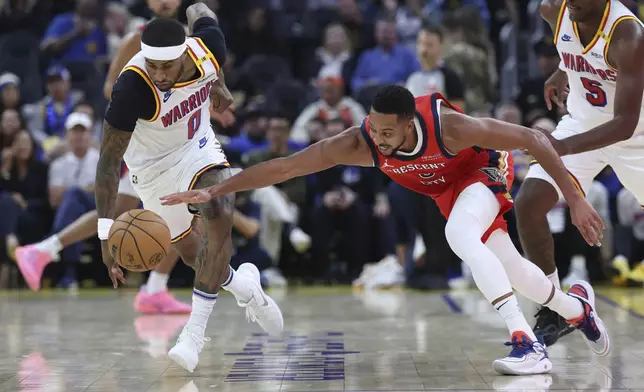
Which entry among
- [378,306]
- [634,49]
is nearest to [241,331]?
[378,306]

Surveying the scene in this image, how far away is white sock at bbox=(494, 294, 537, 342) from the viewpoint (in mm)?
5344

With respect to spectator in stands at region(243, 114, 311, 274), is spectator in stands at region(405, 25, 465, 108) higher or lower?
higher

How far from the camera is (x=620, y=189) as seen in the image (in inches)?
436

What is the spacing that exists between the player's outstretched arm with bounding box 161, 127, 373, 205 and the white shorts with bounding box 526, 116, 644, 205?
4.48ft

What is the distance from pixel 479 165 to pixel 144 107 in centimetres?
194

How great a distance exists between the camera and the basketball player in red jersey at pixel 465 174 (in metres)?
5.20

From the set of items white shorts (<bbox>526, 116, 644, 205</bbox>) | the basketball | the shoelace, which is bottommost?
the shoelace

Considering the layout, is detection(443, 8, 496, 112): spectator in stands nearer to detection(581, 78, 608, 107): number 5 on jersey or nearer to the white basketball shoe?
detection(581, 78, 608, 107): number 5 on jersey

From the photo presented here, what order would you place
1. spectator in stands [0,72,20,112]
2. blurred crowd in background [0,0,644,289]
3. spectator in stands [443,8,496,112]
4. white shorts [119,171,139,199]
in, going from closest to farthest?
1. white shorts [119,171,139,199]
2. blurred crowd in background [0,0,644,289]
3. spectator in stands [0,72,20,112]
4. spectator in stands [443,8,496,112]

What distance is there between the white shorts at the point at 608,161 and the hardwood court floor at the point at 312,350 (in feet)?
3.38

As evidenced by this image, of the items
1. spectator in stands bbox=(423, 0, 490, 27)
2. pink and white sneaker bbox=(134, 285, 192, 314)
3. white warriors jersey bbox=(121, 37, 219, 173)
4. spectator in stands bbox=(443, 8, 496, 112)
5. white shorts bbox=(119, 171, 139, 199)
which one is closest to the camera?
white warriors jersey bbox=(121, 37, 219, 173)

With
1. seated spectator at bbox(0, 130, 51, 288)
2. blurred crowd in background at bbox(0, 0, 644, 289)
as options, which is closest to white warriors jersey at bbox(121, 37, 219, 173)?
blurred crowd in background at bbox(0, 0, 644, 289)

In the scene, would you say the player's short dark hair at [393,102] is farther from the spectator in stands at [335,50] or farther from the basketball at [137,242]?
the spectator in stands at [335,50]

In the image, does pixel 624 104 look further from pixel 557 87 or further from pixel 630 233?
pixel 630 233
